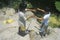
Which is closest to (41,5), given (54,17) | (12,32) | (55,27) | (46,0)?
(46,0)

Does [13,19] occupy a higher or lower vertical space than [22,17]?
lower

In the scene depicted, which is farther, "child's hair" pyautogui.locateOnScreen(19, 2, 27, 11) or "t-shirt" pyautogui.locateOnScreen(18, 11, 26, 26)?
"child's hair" pyautogui.locateOnScreen(19, 2, 27, 11)

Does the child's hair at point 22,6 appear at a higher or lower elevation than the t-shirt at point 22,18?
lower

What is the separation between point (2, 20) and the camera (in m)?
6.66

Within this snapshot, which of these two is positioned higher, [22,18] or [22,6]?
[22,18]

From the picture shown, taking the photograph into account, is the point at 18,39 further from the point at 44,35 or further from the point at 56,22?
the point at 56,22

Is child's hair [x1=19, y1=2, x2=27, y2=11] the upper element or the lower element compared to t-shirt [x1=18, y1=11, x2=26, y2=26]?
lower

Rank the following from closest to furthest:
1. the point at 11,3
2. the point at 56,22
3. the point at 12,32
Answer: the point at 12,32, the point at 56,22, the point at 11,3

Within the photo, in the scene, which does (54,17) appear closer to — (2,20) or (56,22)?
(56,22)

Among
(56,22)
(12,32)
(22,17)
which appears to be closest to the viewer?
(22,17)

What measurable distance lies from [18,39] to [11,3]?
1906 mm

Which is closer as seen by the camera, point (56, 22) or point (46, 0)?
point (56, 22)

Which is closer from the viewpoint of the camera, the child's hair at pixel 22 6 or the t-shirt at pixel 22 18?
the t-shirt at pixel 22 18

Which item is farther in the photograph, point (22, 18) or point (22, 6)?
point (22, 6)
